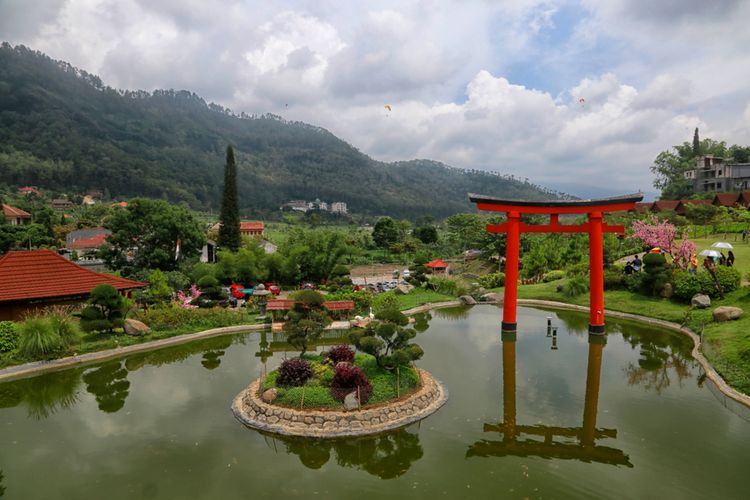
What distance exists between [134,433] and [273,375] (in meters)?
3.29

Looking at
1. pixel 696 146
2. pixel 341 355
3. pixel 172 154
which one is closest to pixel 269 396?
pixel 341 355

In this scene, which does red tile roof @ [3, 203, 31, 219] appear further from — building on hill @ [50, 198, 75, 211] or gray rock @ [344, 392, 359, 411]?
gray rock @ [344, 392, 359, 411]

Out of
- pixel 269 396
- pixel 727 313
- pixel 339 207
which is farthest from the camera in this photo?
pixel 339 207

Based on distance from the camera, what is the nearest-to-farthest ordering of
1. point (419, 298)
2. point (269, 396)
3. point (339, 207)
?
1. point (269, 396)
2. point (419, 298)
3. point (339, 207)

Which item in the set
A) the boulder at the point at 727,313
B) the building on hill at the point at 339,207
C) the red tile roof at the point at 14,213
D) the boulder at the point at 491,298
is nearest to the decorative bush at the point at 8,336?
the boulder at the point at 491,298

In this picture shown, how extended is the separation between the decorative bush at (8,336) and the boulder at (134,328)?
3.06 meters

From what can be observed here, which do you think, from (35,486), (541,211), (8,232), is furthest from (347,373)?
(8,232)

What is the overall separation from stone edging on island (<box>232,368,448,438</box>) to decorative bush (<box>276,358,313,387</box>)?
0.69 meters

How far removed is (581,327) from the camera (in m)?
18.1

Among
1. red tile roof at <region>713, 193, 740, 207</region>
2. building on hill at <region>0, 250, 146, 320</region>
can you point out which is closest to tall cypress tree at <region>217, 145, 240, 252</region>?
building on hill at <region>0, 250, 146, 320</region>

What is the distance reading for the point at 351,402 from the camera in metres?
10.2

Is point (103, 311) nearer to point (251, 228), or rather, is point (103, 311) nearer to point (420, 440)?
point (420, 440)

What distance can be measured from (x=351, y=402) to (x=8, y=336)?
446 inches

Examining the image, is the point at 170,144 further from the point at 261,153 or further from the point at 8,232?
the point at 8,232
